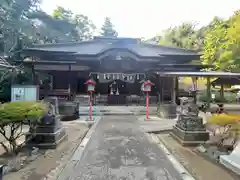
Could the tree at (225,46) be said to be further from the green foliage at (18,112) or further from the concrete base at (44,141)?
the green foliage at (18,112)

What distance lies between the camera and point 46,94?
1891cm


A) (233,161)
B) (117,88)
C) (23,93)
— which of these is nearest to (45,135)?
(233,161)

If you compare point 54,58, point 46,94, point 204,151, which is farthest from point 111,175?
point 54,58

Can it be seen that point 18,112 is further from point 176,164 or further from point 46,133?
point 176,164

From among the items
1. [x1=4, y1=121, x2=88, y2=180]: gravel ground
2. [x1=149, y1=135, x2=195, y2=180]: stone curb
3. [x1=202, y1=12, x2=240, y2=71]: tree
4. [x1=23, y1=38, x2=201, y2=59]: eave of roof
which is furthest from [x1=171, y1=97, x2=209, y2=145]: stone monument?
[x1=202, y1=12, x2=240, y2=71]: tree

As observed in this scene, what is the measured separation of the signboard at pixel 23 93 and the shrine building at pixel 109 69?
4.08m

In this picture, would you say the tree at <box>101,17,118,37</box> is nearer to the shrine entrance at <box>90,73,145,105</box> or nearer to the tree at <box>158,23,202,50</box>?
the tree at <box>158,23,202,50</box>

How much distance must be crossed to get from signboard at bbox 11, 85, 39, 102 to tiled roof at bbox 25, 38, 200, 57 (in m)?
7.86

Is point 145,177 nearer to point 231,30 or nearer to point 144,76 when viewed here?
point 144,76

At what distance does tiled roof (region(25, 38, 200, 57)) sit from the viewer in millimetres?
23125

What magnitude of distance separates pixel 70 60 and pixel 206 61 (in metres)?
17.3

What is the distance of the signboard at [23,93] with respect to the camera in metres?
14.5

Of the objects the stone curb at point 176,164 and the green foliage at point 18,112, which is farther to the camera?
the green foliage at point 18,112

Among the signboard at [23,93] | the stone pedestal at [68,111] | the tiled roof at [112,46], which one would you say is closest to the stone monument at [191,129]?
the stone pedestal at [68,111]
